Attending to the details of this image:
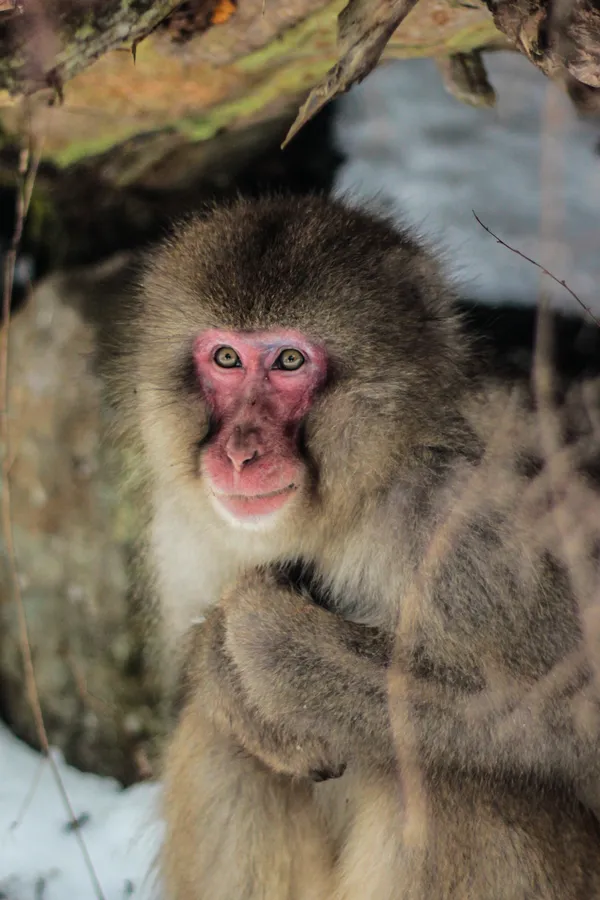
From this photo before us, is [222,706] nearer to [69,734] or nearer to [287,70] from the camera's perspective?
[69,734]

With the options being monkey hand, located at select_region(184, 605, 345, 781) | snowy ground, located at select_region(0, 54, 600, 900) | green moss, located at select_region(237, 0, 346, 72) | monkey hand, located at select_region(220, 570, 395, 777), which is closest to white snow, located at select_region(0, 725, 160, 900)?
snowy ground, located at select_region(0, 54, 600, 900)

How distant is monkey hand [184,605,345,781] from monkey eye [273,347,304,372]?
22.6 inches

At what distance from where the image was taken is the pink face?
2.08 m

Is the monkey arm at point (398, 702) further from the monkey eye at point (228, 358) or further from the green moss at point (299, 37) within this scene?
the green moss at point (299, 37)

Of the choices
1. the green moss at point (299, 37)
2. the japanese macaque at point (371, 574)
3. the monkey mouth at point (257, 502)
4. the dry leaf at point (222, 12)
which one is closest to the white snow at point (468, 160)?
the green moss at point (299, 37)

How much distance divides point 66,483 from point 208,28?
64.5 inches

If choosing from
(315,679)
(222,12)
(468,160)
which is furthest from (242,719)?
(468,160)

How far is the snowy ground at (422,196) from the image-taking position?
10.6 feet

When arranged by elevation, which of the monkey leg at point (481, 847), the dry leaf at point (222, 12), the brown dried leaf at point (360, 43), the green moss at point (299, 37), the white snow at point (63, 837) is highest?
the brown dried leaf at point (360, 43)

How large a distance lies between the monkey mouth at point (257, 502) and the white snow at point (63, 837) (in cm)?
137

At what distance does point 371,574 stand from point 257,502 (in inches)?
13.0

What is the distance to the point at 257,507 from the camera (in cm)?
213

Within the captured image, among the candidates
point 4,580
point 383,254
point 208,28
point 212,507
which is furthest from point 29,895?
point 208,28

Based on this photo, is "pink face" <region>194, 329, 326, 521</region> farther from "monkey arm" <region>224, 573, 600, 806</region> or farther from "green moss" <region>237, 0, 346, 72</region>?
"green moss" <region>237, 0, 346, 72</region>
